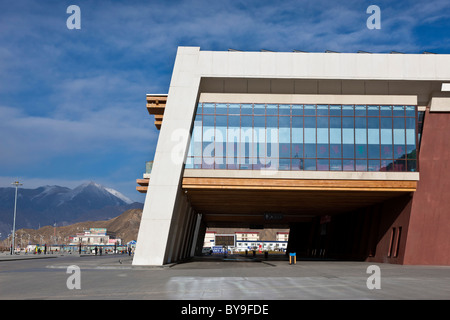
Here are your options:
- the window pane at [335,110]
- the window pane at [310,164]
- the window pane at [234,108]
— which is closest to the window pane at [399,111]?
the window pane at [335,110]

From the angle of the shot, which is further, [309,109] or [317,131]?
[309,109]

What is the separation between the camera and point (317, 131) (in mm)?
39250

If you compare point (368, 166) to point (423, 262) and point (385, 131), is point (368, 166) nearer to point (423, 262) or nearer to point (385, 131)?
point (385, 131)

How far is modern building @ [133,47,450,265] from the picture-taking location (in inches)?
1485

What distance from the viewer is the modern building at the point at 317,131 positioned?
37.7 metres

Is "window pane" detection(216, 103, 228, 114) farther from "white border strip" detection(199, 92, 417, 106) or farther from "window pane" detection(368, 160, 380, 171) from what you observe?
"window pane" detection(368, 160, 380, 171)

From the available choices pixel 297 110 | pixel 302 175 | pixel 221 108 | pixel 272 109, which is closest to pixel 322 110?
pixel 297 110

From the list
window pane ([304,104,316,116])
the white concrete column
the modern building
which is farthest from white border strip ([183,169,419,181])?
window pane ([304,104,316,116])

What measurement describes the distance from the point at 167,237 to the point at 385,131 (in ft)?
58.9

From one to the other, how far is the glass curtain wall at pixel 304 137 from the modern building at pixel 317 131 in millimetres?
75

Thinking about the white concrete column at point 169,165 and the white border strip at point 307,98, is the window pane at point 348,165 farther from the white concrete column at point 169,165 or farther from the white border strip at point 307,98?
the white concrete column at point 169,165

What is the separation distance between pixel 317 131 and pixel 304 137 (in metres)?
1.08

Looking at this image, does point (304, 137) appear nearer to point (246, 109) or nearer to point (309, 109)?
point (309, 109)

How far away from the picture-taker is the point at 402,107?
129 feet
